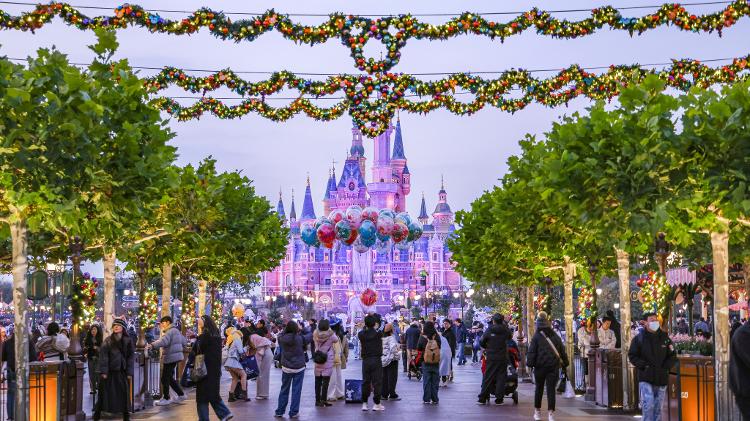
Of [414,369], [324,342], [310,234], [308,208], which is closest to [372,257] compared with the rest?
[308,208]

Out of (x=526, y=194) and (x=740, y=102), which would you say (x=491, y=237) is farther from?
(x=740, y=102)

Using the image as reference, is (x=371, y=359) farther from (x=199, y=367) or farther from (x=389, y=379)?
(x=199, y=367)

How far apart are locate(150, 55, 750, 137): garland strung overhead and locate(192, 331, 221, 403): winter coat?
6.30 meters

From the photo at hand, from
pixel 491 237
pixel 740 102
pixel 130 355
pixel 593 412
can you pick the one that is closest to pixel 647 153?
pixel 740 102

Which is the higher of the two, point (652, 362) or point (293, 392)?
point (652, 362)

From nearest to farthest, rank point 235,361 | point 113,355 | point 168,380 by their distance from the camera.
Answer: point 113,355
point 235,361
point 168,380

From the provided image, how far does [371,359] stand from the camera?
20.6 metres

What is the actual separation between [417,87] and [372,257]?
5768 inches

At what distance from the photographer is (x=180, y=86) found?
68.2ft

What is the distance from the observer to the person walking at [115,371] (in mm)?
17781

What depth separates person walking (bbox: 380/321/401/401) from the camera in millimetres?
23141

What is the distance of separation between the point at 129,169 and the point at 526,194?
9.53 metres

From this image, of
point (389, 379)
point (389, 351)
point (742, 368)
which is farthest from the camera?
point (389, 379)

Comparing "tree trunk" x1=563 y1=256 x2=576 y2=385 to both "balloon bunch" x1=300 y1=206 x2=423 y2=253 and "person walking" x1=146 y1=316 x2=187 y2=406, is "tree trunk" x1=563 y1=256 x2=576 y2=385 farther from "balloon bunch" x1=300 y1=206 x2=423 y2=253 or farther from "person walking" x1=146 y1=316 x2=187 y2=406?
"balloon bunch" x1=300 y1=206 x2=423 y2=253
